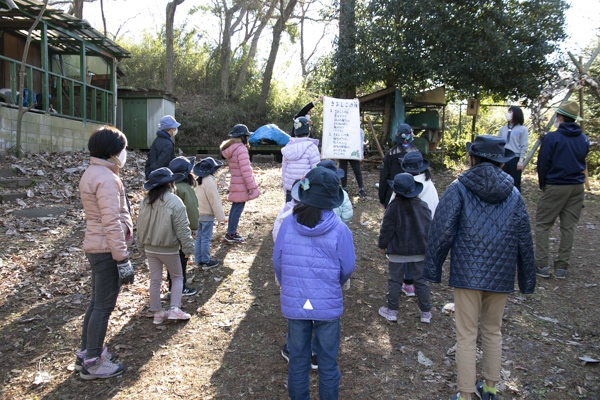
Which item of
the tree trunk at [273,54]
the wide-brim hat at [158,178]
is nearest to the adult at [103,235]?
the wide-brim hat at [158,178]

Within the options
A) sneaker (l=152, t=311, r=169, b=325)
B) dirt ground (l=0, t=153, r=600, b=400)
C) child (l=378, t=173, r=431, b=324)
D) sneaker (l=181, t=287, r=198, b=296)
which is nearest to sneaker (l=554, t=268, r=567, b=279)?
dirt ground (l=0, t=153, r=600, b=400)

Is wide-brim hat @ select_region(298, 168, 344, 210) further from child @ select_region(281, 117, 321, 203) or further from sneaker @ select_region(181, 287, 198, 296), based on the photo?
child @ select_region(281, 117, 321, 203)

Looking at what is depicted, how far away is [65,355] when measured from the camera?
167 inches

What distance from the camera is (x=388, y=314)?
498cm

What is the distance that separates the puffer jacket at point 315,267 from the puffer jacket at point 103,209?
4.47 feet

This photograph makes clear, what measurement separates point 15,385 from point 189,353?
4.58 feet

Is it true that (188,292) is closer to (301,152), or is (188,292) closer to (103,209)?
(103,209)

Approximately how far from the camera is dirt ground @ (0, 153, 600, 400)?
3.79m

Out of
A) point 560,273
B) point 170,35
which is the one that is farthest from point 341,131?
point 170,35

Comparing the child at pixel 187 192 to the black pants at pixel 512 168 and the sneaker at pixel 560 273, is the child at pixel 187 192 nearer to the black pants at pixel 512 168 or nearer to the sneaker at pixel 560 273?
the black pants at pixel 512 168

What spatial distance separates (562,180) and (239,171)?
4397mm

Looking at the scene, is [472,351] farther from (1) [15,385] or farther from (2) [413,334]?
(1) [15,385]

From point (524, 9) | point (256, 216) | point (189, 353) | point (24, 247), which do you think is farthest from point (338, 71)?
point (189, 353)

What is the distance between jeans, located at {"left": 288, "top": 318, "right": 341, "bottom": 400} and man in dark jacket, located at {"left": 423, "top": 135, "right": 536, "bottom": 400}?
853 millimetres
